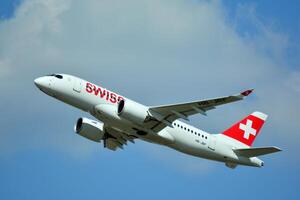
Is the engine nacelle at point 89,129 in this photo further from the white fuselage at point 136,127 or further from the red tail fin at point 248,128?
the red tail fin at point 248,128

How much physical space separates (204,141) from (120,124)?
7.50 m

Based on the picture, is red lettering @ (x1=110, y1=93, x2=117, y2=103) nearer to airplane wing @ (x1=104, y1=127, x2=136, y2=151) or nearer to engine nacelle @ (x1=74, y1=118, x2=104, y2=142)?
engine nacelle @ (x1=74, y1=118, x2=104, y2=142)

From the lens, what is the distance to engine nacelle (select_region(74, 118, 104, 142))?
54875 mm

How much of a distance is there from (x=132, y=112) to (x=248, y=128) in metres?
13.5

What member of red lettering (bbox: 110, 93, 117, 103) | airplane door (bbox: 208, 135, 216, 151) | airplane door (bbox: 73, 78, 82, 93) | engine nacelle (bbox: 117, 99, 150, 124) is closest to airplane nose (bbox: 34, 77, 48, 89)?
airplane door (bbox: 73, 78, 82, 93)

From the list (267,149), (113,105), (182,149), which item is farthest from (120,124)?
(267,149)

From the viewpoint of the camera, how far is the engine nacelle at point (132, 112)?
48.3 metres

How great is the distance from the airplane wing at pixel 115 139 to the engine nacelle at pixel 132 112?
659 centimetres

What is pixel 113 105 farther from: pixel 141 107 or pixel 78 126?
pixel 78 126

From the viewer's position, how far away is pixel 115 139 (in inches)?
2222

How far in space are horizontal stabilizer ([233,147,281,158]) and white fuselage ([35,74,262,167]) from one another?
1.30 ft

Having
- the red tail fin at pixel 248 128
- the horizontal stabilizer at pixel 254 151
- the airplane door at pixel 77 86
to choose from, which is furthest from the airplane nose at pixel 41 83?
the horizontal stabilizer at pixel 254 151

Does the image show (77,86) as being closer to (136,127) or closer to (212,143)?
(136,127)

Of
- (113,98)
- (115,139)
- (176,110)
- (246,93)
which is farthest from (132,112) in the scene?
(246,93)
